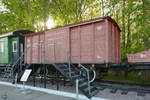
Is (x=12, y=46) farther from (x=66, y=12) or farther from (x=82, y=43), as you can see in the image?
(x=66, y=12)

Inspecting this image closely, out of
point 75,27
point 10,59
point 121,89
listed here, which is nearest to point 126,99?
point 121,89

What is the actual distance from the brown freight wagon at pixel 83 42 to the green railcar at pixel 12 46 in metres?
2.19

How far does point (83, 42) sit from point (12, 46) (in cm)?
690

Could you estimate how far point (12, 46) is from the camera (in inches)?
356

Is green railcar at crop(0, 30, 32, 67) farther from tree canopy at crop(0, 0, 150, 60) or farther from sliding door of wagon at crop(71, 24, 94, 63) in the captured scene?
tree canopy at crop(0, 0, 150, 60)

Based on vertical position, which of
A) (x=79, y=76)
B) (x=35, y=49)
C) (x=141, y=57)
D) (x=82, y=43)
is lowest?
(x=79, y=76)

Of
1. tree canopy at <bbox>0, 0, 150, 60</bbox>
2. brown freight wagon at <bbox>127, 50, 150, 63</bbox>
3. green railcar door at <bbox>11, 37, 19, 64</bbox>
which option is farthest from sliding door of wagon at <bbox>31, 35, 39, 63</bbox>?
tree canopy at <bbox>0, 0, 150, 60</bbox>

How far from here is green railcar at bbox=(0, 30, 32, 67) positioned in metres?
8.73

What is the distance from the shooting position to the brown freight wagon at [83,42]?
5.15 meters

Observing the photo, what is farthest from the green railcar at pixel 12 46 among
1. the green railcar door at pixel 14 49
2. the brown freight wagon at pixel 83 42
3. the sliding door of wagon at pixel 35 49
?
the brown freight wagon at pixel 83 42

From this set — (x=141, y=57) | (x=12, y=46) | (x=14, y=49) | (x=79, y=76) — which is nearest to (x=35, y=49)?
(x=14, y=49)

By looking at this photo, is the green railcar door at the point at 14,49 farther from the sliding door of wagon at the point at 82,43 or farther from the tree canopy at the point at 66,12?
the tree canopy at the point at 66,12

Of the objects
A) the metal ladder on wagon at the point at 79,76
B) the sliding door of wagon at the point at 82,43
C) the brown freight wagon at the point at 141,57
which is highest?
the sliding door of wagon at the point at 82,43

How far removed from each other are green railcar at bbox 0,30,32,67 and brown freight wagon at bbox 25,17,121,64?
2.19 m
